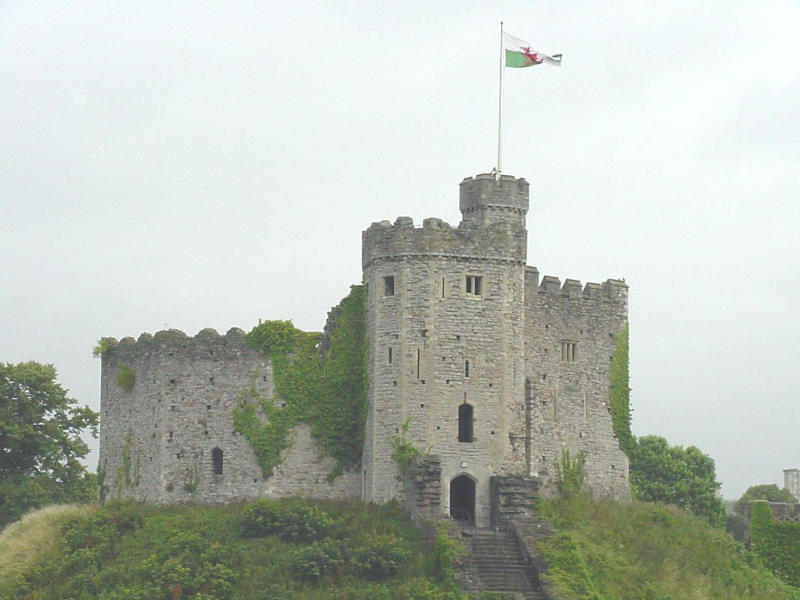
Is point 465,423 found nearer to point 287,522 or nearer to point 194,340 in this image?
point 287,522

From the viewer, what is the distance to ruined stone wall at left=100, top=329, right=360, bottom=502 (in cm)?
5894

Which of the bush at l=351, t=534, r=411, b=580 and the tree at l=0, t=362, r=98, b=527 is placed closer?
the bush at l=351, t=534, r=411, b=580

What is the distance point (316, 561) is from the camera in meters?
50.3

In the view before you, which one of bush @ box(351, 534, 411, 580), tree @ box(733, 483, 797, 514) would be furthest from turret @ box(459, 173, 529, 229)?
tree @ box(733, 483, 797, 514)

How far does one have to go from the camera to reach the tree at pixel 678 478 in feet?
258

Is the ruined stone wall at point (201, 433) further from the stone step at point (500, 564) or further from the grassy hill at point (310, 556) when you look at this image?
the stone step at point (500, 564)

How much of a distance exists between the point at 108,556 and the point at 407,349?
12.3 meters

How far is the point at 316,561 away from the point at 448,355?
375 inches

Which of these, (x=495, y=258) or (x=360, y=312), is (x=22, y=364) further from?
(x=495, y=258)

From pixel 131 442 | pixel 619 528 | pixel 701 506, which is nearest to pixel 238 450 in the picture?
pixel 131 442

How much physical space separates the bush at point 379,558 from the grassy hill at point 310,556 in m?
0.04

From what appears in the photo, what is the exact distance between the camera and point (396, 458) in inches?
2186

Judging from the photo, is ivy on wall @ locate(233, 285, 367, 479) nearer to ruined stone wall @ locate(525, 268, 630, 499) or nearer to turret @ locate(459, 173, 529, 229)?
ruined stone wall @ locate(525, 268, 630, 499)

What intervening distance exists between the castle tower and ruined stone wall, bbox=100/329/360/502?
302cm
